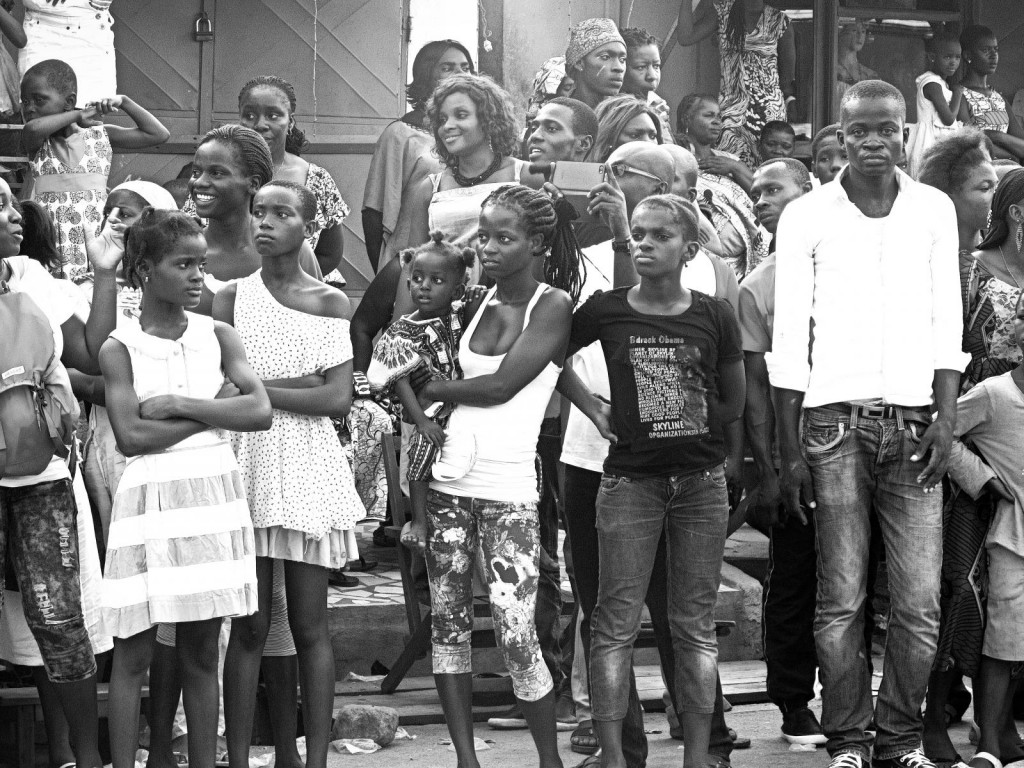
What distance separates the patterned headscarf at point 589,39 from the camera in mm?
7406

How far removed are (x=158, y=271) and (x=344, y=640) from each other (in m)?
2.29

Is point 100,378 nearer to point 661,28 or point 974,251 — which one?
Answer: point 974,251

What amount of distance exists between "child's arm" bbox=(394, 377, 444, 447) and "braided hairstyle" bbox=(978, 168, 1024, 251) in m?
2.19

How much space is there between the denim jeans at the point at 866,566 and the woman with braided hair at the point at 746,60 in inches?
205

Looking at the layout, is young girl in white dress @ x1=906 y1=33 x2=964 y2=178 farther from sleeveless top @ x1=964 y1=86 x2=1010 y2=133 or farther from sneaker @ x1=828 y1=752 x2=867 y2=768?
sneaker @ x1=828 y1=752 x2=867 y2=768

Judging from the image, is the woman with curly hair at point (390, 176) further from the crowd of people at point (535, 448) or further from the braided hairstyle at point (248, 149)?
the braided hairstyle at point (248, 149)

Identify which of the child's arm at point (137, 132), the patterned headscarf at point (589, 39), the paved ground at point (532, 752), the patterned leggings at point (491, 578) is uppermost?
the patterned headscarf at point (589, 39)

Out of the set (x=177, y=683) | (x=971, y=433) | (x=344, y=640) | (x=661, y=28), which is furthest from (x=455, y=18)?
(x=177, y=683)

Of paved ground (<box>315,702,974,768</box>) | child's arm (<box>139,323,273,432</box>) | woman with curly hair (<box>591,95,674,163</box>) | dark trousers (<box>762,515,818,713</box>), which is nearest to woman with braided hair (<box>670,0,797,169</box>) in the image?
woman with curly hair (<box>591,95,674,163</box>)

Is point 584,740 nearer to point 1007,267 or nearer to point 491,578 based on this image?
point 491,578

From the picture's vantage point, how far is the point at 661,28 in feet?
33.8

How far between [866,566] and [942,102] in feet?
19.1

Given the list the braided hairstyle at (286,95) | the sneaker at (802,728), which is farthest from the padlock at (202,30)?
the sneaker at (802,728)

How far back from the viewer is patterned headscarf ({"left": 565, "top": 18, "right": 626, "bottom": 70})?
7.41 metres
